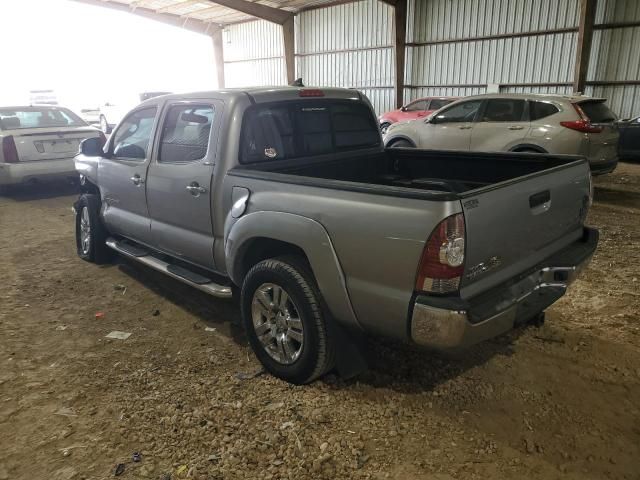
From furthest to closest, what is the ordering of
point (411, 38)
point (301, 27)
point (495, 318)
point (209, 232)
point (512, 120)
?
point (301, 27), point (411, 38), point (512, 120), point (209, 232), point (495, 318)

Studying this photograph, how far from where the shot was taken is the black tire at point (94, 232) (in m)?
5.24

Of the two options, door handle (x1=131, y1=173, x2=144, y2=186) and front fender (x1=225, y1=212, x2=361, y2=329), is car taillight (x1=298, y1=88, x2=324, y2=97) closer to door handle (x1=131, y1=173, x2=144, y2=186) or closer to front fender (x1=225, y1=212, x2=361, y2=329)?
front fender (x1=225, y1=212, x2=361, y2=329)

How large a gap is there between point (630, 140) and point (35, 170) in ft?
42.9

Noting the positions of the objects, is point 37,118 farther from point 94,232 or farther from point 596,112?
point 596,112

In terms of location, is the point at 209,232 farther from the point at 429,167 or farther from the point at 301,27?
the point at 301,27

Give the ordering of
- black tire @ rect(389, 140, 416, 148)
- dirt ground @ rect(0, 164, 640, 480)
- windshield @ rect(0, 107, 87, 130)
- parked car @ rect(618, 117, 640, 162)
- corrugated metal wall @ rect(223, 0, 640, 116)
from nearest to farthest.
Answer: dirt ground @ rect(0, 164, 640, 480), windshield @ rect(0, 107, 87, 130), black tire @ rect(389, 140, 416, 148), parked car @ rect(618, 117, 640, 162), corrugated metal wall @ rect(223, 0, 640, 116)

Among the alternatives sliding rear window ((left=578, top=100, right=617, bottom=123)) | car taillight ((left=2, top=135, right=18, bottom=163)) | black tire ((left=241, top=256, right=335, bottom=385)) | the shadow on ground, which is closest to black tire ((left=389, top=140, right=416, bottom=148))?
sliding rear window ((left=578, top=100, right=617, bottom=123))

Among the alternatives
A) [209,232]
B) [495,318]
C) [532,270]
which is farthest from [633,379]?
[209,232]

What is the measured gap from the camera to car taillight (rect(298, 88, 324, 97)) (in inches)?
151

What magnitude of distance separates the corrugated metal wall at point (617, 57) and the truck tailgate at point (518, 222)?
13.8m

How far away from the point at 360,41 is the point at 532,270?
19.3 metres

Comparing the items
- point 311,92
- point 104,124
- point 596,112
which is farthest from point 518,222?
point 104,124

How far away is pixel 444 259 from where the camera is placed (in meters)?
2.34

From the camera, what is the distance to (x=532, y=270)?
2910 millimetres
